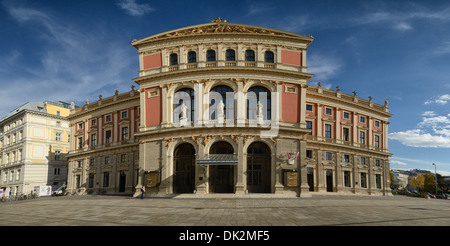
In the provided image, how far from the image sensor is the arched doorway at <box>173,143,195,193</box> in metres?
33.3

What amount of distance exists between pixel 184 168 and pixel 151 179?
4.09 metres

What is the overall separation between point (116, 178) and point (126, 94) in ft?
44.0

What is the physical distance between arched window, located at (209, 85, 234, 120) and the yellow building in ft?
134

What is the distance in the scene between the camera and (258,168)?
32531mm

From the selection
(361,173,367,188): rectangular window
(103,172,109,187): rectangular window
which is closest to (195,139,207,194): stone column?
(103,172,109,187): rectangular window

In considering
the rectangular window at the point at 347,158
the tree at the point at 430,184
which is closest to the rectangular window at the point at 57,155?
the rectangular window at the point at 347,158

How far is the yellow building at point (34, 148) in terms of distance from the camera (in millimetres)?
57006

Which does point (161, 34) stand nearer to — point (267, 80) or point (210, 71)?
point (210, 71)

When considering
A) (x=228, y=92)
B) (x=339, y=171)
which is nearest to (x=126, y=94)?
(x=228, y=92)

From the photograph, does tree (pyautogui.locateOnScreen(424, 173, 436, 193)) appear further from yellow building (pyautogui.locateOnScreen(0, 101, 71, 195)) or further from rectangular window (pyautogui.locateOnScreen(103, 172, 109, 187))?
yellow building (pyautogui.locateOnScreen(0, 101, 71, 195))

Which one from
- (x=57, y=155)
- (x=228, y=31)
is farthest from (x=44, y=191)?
(x=228, y=31)

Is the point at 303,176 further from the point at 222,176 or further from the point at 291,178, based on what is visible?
the point at 222,176

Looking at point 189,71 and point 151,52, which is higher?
point 151,52
